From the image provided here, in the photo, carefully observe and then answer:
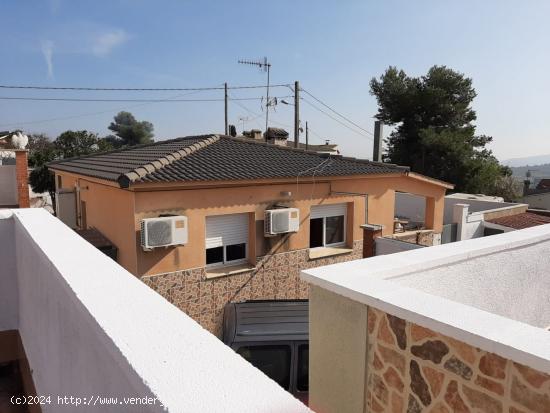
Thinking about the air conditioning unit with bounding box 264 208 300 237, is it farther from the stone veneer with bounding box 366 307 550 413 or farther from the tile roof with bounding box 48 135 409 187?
the stone veneer with bounding box 366 307 550 413

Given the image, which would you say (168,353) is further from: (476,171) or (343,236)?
(476,171)

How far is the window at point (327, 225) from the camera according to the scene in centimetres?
1403

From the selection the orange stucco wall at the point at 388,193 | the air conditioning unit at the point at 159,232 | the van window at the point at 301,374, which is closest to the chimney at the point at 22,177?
the air conditioning unit at the point at 159,232

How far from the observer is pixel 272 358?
7297 millimetres

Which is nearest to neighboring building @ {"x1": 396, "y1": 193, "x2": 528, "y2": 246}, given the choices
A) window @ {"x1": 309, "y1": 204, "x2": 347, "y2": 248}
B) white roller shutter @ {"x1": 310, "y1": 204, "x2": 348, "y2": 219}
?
window @ {"x1": 309, "y1": 204, "x2": 347, "y2": 248}

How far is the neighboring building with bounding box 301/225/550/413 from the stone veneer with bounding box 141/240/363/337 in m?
8.26

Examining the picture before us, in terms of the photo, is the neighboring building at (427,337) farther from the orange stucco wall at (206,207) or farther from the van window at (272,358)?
the orange stucco wall at (206,207)

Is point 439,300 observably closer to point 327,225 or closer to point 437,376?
point 437,376

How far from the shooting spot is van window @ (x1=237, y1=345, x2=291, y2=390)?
7.23 m

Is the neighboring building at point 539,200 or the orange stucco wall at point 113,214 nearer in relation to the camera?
the orange stucco wall at point 113,214

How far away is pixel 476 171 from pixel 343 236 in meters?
25.7

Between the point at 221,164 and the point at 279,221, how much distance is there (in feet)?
8.03

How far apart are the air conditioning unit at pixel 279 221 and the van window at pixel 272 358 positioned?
5.15 metres

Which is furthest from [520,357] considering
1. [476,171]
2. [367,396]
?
[476,171]
